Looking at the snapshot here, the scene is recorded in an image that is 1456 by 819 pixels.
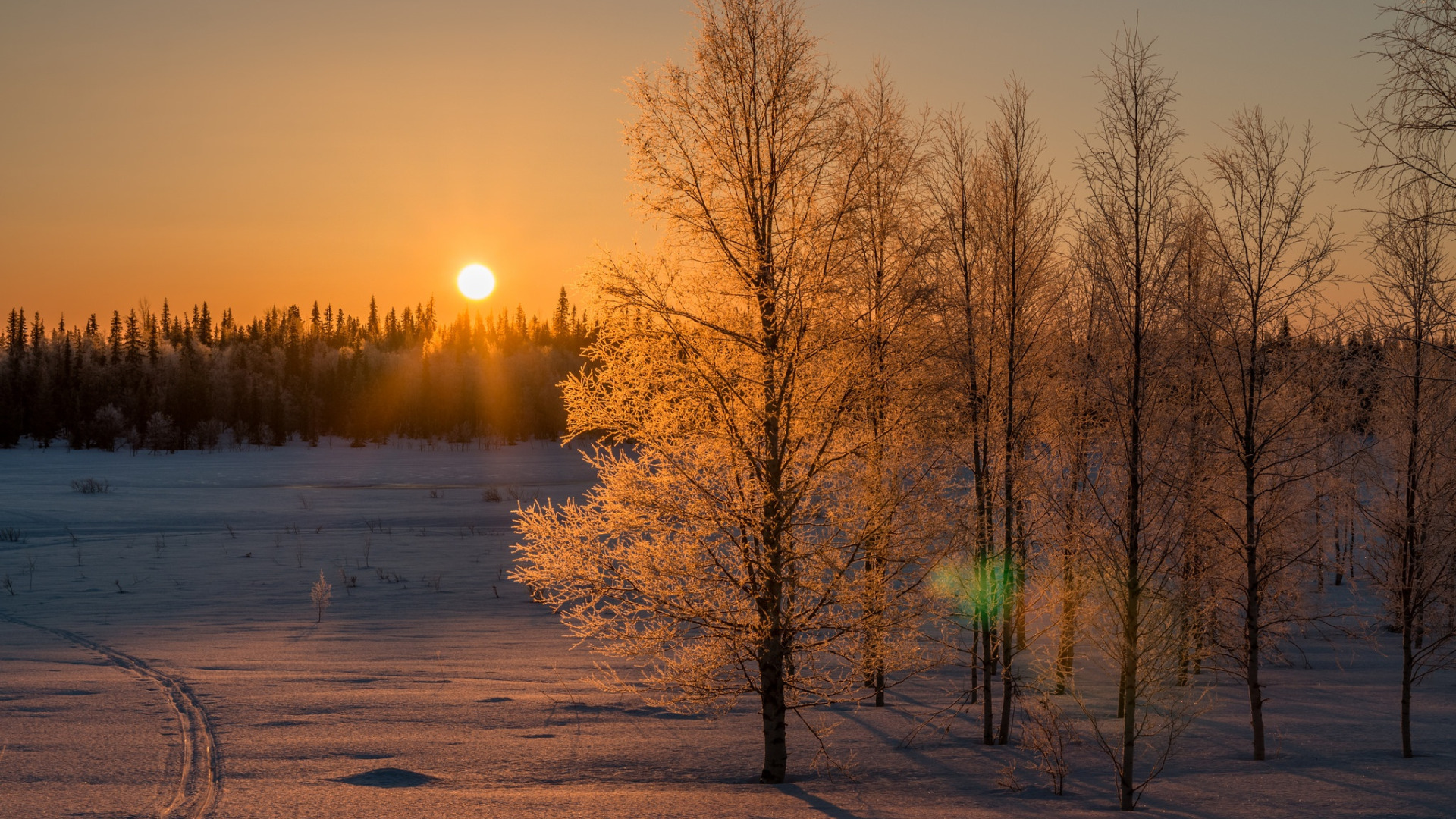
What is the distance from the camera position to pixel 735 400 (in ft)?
28.9

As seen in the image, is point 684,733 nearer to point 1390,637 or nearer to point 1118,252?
point 1118,252

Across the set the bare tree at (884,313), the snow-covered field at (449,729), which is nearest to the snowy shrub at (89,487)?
the snow-covered field at (449,729)

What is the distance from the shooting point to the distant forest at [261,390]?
8125 cm

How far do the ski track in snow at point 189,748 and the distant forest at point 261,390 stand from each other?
6597cm

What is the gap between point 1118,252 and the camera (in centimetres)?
881

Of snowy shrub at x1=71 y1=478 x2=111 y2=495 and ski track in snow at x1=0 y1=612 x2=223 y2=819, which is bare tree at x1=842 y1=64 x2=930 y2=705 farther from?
snowy shrub at x1=71 y1=478 x2=111 y2=495

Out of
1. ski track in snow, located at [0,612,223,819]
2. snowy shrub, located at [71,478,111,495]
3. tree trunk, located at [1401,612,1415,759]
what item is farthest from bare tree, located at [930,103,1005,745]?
snowy shrub, located at [71,478,111,495]

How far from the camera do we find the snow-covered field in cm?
853

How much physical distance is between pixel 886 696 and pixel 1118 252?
8513mm

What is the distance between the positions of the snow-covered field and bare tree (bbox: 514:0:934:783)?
5.82ft

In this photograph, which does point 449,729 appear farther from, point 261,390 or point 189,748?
point 261,390

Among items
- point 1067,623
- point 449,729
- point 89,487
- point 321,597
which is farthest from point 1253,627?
point 89,487

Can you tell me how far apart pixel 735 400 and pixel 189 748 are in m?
6.76

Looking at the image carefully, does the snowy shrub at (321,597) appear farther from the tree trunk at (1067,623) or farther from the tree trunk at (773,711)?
the tree trunk at (1067,623)
